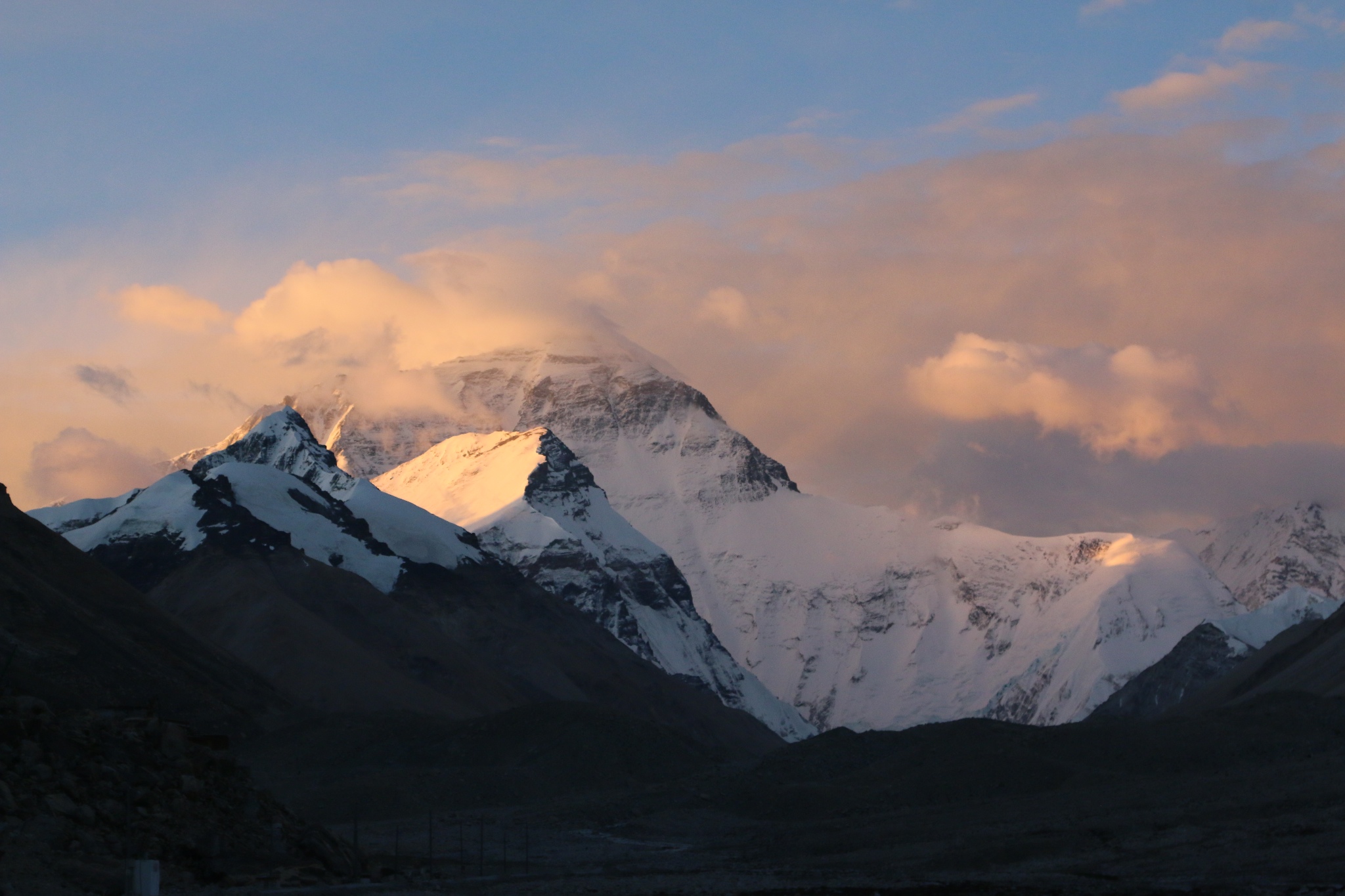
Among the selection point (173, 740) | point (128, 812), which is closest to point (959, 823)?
point (173, 740)

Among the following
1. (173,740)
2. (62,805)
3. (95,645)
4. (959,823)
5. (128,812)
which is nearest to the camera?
(62,805)

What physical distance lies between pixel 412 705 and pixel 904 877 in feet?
372

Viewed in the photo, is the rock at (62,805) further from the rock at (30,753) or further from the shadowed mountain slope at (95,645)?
the shadowed mountain slope at (95,645)

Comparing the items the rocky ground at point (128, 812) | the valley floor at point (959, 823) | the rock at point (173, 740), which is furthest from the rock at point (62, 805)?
the valley floor at point (959, 823)

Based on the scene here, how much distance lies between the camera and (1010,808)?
8938cm

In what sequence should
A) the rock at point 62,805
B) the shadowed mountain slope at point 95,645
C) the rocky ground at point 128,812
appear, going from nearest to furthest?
1. the rocky ground at point 128,812
2. the rock at point 62,805
3. the shadowed mountain slope at point 95,645

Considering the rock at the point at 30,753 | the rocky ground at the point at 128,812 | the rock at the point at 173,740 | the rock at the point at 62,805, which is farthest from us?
the rock at the point at 173,740

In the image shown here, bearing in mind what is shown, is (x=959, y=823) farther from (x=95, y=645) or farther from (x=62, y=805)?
(x=95, y=645)

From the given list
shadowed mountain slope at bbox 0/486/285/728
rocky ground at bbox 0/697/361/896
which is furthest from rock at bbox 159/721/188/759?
shadowed mountain slope at bbox 0/486/285/728

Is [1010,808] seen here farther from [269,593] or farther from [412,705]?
[269,593]

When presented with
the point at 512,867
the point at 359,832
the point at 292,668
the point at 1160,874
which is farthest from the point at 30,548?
the point at 1160,874

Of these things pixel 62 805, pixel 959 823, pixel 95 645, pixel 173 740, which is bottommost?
pixel 959 823

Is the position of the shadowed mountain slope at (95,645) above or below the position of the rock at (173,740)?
above

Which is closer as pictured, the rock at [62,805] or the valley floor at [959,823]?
the rock at [62,805]
